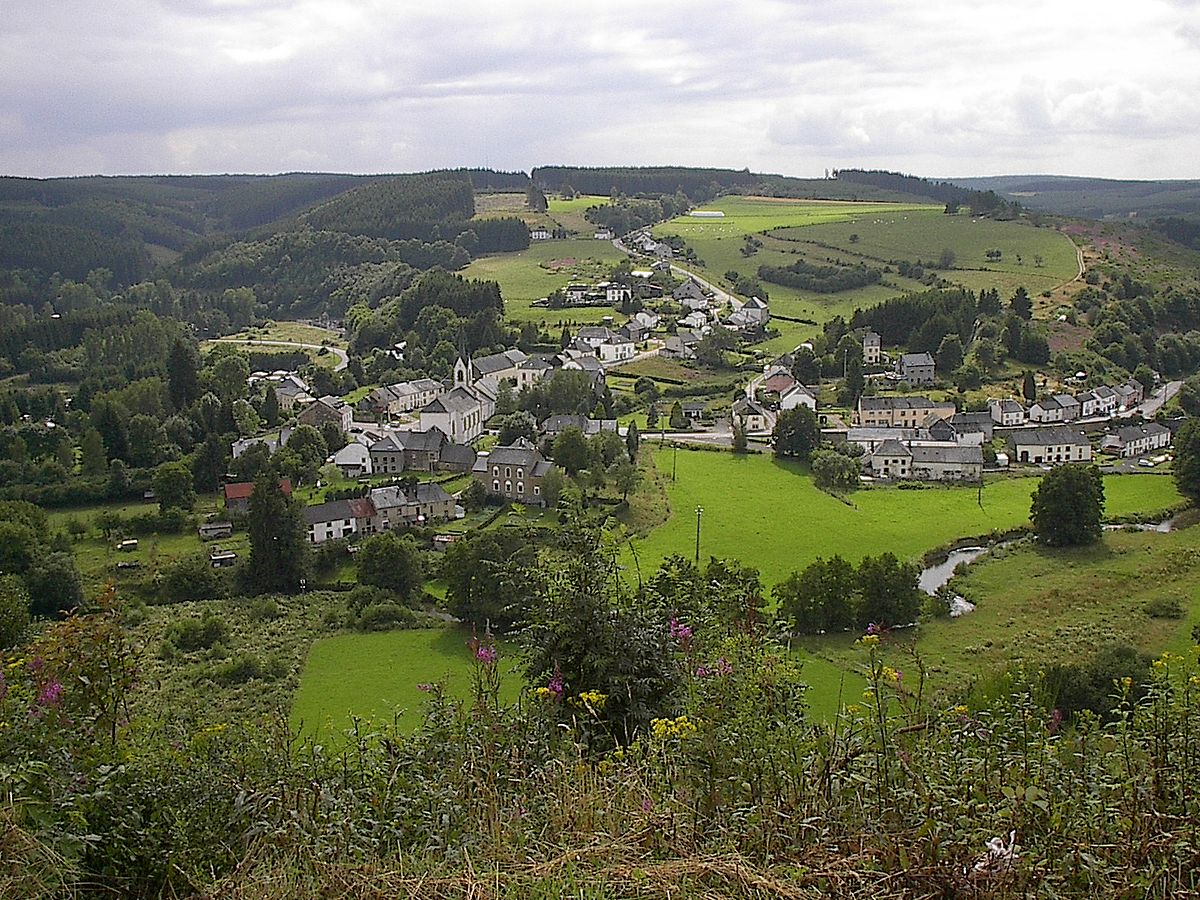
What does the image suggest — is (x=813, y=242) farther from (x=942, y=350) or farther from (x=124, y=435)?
(x=124, y=435)

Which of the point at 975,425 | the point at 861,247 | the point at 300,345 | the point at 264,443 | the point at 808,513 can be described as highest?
the point at 861,247

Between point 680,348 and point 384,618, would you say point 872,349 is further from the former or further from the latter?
point 384,618

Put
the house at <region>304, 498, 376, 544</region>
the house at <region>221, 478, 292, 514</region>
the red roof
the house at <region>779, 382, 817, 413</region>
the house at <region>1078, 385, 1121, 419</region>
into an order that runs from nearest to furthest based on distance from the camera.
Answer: the house at <region>304, 498, 376, 544</region> → the house at <region>221, 478, 292, 514</region> → the red roof → the house at <region>1078, 385, 1121, 419</region> → the house at <region>779, 382, 817, 413</region>

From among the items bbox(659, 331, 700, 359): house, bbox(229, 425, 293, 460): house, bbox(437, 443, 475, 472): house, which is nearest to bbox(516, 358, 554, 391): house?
bbox(659, 331, 700, 359): house

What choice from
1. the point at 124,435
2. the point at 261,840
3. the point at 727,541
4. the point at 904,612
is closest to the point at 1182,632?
the point at 904,612

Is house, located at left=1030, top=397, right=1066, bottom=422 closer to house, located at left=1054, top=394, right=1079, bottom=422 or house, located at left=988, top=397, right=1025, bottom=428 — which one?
house, located at left=1054, top=394, right=1079, bottom=422

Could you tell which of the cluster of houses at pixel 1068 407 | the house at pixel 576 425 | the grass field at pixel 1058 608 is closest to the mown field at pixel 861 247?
the cluster of houses at pixel 1068 407

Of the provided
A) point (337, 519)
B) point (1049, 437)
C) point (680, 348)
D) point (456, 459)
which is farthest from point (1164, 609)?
point (680, 348)
